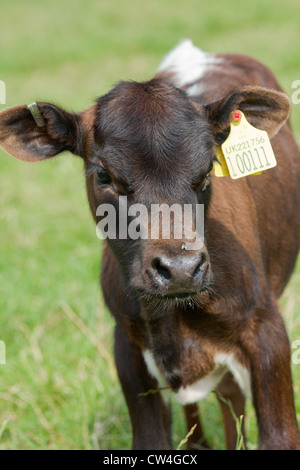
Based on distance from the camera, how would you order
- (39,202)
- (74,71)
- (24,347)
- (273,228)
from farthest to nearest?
(74,71) → (39,202) → (24,347) → (273,228)

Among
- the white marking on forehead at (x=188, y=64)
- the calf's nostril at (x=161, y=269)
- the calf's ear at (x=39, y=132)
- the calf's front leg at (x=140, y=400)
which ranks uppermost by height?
the white marking on forehead at (x=188, y=64)

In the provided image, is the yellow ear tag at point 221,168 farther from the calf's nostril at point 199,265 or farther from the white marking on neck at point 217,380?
the white marking on neck at point 217,380

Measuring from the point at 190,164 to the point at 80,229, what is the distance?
205 inches

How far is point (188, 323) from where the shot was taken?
13.6 feet

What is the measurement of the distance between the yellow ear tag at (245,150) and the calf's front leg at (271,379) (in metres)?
0.74

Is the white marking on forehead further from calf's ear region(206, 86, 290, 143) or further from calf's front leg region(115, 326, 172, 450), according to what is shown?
calf's front leg region(115, 326, 172, 450)

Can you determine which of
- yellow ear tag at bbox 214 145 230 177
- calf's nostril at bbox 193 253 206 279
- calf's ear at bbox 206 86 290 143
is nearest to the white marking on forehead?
calf's ear at bbox 206 86 290 143

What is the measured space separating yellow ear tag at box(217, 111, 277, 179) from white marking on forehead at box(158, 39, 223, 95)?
0.97m

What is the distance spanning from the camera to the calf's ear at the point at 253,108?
421 cm

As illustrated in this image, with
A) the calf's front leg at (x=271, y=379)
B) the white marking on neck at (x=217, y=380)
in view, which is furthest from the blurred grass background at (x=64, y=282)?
the calf's front leg at (x=271, y=379)

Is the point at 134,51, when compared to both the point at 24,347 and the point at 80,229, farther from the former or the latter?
the point at 24,347

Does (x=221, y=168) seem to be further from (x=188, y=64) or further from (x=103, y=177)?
(x=188, y=64)

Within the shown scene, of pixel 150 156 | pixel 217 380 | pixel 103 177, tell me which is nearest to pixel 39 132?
pixel 103 177

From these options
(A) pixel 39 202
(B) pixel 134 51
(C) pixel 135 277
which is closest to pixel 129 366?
(C) pixel 135 277
